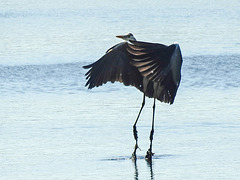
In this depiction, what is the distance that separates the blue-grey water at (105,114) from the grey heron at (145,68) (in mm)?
600

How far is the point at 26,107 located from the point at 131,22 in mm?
17967

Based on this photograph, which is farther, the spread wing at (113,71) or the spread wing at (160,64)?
the spread wing at (113,71)

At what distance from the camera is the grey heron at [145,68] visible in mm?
8867

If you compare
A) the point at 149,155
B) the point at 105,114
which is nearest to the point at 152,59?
the point at 149,155

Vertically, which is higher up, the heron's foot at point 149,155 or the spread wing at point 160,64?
the spread wing at point 160,64

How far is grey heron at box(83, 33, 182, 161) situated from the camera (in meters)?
8.87

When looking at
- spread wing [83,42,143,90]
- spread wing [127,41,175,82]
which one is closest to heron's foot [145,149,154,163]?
spread wing [127,41,175,82]

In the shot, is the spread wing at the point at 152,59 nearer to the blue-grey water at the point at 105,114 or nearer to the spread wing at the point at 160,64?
the spread wing at the point at 160,64

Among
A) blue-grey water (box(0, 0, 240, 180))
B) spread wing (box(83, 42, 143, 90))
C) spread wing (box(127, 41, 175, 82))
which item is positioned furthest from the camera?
spread wing (box(83, 42, 143, 90))

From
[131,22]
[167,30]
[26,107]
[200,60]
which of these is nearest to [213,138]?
[26,107]

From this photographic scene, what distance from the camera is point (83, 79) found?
53.2 ft

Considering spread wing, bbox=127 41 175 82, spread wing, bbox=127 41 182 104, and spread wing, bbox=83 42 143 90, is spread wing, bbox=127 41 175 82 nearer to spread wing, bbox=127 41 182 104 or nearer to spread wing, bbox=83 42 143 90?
spread wing, bbox=127 41 182 104

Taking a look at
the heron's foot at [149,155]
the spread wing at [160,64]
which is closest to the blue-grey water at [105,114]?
the heron's foot at [149,155]

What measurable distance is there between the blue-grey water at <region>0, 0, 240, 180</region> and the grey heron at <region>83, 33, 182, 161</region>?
600mm
